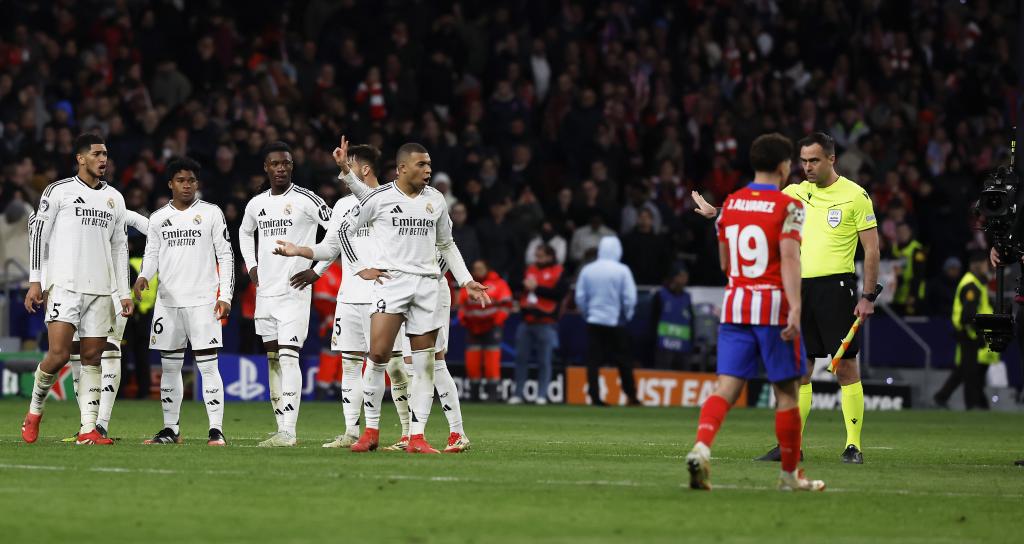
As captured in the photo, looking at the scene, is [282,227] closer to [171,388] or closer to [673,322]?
[171,388]

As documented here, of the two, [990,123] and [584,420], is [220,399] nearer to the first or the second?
A: [584,420]

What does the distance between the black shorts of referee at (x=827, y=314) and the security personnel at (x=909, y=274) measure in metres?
13.7

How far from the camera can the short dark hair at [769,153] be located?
427 inches

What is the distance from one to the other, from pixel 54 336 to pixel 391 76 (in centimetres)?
1674

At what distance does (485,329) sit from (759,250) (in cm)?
1526

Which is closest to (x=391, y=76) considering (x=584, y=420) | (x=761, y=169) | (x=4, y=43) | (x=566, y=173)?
(x=566, y=173)

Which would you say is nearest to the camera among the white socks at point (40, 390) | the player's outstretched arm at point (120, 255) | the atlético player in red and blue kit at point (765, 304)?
the atlético player in red and blue kit at point (765, 304)

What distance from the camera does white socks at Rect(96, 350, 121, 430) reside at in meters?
14.8

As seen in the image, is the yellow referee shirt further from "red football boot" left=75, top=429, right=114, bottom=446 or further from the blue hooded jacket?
the blue hooded jacket

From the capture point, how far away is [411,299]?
13.6 m

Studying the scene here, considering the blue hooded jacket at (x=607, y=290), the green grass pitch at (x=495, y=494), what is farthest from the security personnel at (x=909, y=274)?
the green grass pitch at (x=495, y=494)

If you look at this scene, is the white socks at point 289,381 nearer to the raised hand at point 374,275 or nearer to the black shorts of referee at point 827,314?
the raised hand at point 374,275

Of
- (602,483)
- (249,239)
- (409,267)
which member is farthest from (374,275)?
(602,483)

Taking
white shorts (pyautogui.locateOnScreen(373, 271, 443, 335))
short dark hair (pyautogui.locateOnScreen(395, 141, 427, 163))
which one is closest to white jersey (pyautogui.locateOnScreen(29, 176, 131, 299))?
white shorts (pyautogui.locateOnScreen(373, 271, 443, 335))
